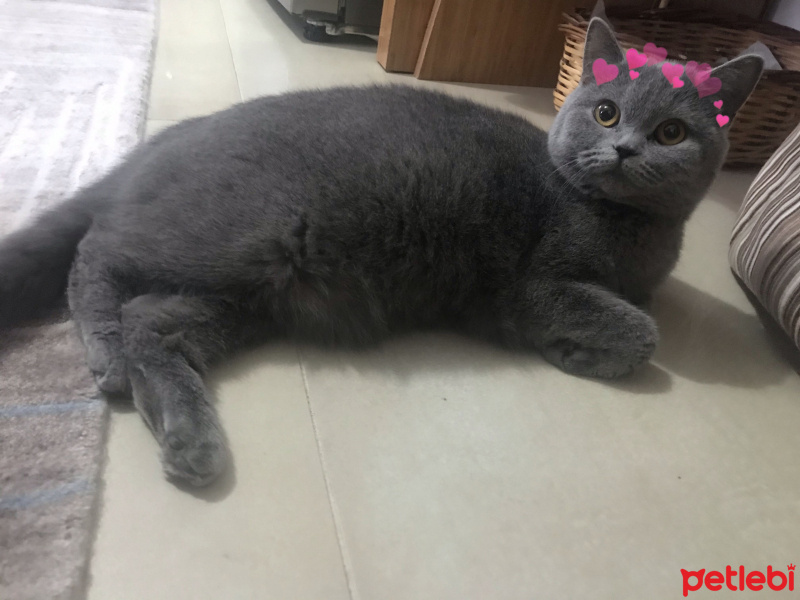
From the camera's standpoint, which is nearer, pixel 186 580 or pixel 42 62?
pixel 186 580

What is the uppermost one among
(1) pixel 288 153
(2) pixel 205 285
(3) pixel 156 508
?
(1) pixel 288 153

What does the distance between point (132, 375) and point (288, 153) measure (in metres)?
0.43

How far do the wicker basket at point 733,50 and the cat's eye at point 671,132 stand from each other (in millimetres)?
873

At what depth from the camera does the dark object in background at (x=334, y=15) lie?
2.49 m

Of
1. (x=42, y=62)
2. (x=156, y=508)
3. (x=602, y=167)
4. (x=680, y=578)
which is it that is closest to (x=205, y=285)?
(x=156, y=508)

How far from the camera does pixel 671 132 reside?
1011 millimetres

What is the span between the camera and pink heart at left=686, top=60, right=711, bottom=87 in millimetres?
1006

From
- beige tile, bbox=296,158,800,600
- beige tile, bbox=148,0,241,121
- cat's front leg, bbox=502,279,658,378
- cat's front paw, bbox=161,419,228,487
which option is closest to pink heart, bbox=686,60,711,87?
cat's front leg, bbox=502,279,658,378

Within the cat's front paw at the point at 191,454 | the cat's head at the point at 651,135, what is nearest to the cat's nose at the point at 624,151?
the cat's head at the point at 651,135

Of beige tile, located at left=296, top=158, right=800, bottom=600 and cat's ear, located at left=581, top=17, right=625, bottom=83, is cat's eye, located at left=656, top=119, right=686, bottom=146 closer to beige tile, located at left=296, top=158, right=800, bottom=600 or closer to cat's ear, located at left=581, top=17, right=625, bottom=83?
cat's ear, located at left=581, top=17, right=625, bottom=83

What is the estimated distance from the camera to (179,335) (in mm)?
923

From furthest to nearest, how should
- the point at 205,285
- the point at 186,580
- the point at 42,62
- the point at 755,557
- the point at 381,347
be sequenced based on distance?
the point at 42,62 < the point at 381,347 < the point at 205,285 < the point at 755,557 < the point at 186,580

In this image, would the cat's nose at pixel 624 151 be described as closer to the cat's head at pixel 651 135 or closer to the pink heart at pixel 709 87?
the cat's head at pixel 651 135

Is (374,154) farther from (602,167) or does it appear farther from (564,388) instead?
(564,388)
